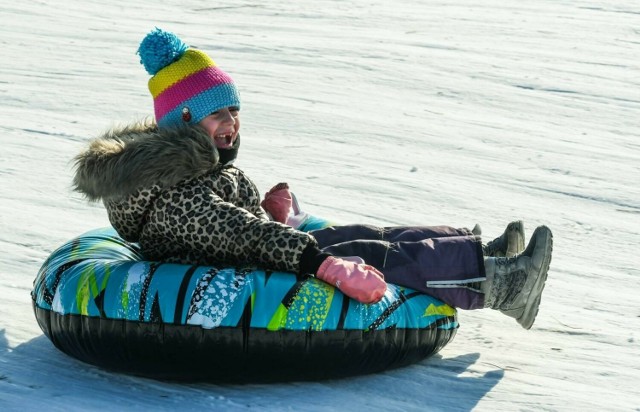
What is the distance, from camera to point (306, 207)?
5410 millimetres

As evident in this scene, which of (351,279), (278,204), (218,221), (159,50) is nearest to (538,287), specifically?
(351,279)

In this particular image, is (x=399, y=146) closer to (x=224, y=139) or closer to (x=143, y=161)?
(x=224, y=139)

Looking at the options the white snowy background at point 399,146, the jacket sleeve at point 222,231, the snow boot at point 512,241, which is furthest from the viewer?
the snow boot at point 512,241

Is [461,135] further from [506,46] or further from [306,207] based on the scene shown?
[506,46]

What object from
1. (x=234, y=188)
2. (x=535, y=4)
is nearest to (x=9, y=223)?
(x=234, y=188)

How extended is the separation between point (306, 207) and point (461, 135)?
1785mm

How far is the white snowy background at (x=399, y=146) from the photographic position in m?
3.29

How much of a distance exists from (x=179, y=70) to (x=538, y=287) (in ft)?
4.27

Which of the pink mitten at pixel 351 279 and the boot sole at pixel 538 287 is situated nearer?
the pink mitten at pixel 351 279

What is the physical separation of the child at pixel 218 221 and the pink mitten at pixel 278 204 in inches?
9.8

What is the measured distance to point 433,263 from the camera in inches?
137

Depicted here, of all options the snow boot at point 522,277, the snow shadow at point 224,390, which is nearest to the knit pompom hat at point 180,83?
the snow shadow at point 224,390

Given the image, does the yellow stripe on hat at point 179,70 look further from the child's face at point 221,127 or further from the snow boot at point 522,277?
the snow boot at point 522,277

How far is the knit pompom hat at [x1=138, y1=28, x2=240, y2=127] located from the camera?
344cm
